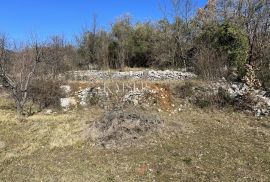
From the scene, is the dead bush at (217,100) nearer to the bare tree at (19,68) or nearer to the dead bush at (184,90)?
the dead bush at (184,90)

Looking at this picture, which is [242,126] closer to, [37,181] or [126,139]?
[126,139]

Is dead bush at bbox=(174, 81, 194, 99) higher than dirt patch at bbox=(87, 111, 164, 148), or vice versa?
dead bush at bbox=(174, 81, 194, 99)

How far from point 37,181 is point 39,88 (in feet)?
27.0

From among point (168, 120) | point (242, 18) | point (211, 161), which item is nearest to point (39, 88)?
point (168, 120)

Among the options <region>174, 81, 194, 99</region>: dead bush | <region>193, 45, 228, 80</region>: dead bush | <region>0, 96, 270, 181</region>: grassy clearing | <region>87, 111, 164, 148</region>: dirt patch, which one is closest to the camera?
<region>0, 96, 270, 181</region>: grassy clearing

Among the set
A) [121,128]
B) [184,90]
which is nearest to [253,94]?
[184,90]

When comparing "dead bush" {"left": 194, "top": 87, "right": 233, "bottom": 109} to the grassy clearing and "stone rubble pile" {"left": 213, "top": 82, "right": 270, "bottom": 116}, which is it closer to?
"stone rubble pile" {"left": 213, "top": 82, "right": 270, "bottom": 116}

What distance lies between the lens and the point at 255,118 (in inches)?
449

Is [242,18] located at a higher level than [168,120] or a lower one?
higher

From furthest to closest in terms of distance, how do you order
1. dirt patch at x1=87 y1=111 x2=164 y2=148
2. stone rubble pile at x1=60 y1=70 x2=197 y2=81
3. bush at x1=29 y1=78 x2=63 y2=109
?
stone rubble pile at x1=60 y1=70 x2=197 y2=81, bush at x1=29 y1=78 x2=63 y2=109, dirt patch at x1=87 y1=111 x2=164 y2=148

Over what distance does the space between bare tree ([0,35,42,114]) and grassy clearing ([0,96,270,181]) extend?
183cm

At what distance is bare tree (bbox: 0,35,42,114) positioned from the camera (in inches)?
522

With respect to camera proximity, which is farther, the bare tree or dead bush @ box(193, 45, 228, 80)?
dead bush @ box(193, 45, 228, 80)

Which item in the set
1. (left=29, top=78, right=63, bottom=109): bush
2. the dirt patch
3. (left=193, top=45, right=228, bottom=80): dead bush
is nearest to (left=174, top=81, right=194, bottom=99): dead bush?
(left=193, top=45, right=228, bottom=80): dead bush
